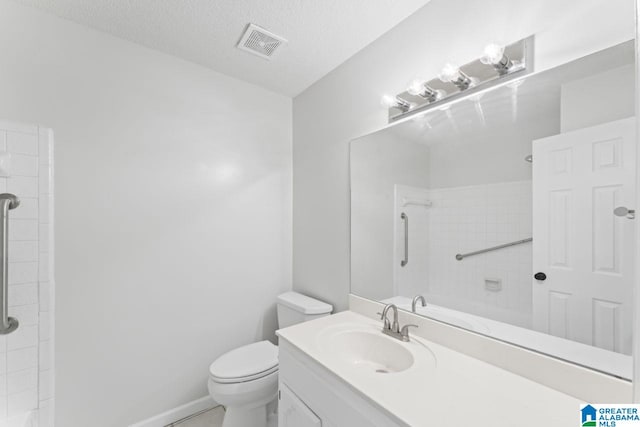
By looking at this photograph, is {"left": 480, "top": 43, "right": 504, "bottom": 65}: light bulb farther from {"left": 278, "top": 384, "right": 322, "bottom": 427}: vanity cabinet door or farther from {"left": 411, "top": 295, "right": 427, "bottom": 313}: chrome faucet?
{"left": 278, "top": 384, "right": 322, "bottom": 427}: vanity cabinet door

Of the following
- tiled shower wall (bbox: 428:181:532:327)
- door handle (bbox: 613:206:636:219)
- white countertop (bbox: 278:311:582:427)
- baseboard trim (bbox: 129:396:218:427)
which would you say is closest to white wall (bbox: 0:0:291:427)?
baseboard trim (bbox: 129:396:218:427)

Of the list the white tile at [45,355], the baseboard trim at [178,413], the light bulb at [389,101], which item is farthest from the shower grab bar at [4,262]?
the light bulb at [389,101]

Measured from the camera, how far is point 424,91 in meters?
1.27

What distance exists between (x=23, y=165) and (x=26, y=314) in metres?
0.70

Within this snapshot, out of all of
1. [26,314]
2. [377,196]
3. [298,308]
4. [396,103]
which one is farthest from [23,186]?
[396,103]

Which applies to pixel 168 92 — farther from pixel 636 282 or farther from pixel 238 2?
pixel 636 282

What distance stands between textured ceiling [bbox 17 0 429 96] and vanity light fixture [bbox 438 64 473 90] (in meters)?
0.43

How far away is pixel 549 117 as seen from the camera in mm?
928

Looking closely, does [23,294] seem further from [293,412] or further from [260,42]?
[260,42]

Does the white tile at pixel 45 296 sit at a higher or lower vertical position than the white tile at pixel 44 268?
lower

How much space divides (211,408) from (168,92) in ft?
6.82

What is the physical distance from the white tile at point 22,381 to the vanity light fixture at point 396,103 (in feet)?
7.15

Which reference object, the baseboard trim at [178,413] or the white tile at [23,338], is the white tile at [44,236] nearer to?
the white tile at [23,338]

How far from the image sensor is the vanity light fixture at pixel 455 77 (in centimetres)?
114
